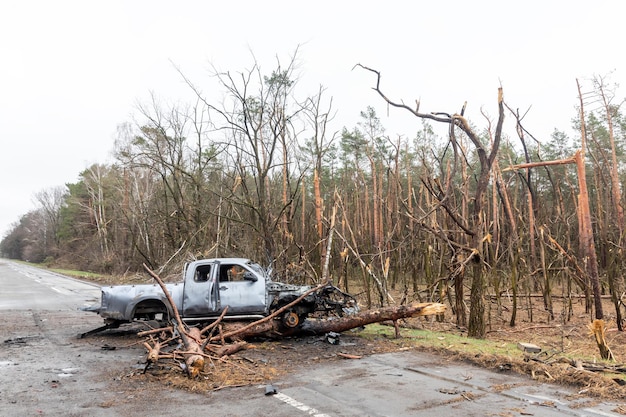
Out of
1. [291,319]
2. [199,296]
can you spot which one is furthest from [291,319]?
[199,296]

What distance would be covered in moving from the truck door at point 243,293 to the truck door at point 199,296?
0.18 meters

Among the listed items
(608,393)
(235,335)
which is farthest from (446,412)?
(235,335)

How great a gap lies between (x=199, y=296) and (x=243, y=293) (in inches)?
37.3

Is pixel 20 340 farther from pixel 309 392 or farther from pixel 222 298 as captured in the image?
pixel 309 392

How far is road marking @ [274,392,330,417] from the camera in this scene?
534cm

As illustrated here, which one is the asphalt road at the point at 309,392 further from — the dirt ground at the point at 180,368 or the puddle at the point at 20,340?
the puddle at the point at 20,340

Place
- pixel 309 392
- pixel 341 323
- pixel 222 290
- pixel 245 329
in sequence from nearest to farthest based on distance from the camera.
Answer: pixel 309 392
pixel 245 329
pixel 341 323
pixel 222 290

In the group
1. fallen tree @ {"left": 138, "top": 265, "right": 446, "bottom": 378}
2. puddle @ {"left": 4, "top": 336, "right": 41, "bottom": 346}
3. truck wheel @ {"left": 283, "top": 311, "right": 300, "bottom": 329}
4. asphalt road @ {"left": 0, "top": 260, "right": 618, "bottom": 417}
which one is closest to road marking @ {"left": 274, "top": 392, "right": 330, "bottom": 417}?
asphalt road @ {"left": 0, "top": 260, "right": 618, "bottom": 417}

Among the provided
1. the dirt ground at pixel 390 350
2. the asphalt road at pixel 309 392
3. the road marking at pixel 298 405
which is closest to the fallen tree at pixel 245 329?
the dirt ground at pixel 390 350

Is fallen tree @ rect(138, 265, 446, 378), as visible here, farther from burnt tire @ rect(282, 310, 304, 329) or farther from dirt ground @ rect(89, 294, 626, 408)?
dirt ground @ rect(89, 294, 626, 408)

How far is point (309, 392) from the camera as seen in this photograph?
629 centimetres

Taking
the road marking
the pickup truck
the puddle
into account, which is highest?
the pickup truck

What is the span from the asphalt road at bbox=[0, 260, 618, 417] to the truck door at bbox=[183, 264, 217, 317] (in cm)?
145

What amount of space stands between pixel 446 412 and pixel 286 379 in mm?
2543
